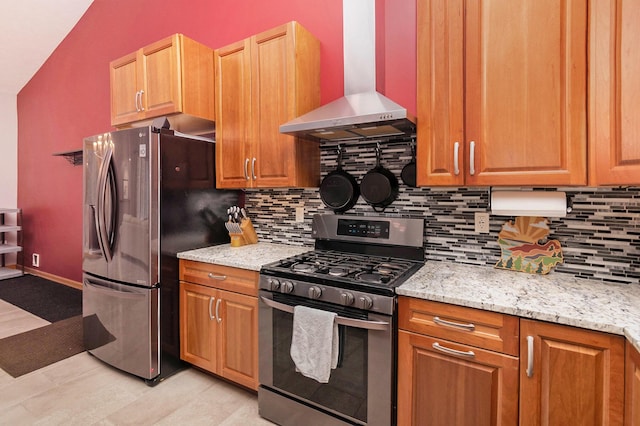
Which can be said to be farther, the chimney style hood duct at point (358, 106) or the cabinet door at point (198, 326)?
the cabinet door at point (198, 326)

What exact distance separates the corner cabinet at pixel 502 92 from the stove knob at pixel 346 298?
26.5 inches

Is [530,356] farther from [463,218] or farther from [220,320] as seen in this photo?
[220,320]

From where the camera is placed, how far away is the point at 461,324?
1.36 meters

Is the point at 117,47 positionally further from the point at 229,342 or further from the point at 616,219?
the point at 616,219

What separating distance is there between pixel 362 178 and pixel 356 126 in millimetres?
460

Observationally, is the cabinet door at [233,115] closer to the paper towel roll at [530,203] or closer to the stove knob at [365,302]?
the stove knob at [365,302]

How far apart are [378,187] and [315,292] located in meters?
0.84

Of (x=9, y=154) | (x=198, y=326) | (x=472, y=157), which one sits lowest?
(x=198, y=326)

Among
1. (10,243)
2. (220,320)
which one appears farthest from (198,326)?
(10,243)

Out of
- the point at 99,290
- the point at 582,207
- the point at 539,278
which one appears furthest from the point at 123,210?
the point at 582,207

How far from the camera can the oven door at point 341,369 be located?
4.92ft

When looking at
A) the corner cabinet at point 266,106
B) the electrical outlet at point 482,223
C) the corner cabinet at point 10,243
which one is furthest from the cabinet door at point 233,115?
the corner cabinet at point 10,243

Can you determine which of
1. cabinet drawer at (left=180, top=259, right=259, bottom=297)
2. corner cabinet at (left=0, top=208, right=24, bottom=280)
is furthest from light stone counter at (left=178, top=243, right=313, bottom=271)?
corner cabinet at (left=0, top=208, right=24, bottom=280)

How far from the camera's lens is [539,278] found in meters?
1.63
